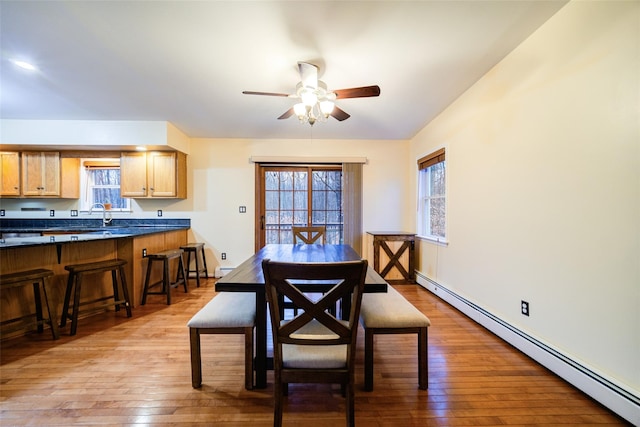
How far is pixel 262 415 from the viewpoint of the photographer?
4.58 ft

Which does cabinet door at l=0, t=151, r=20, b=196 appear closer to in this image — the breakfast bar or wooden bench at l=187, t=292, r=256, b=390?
the breakfast bar

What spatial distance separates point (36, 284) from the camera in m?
2.21

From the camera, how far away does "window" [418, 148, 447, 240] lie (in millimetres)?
3471

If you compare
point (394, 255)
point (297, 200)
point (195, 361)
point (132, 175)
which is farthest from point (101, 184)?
point (394, 255)

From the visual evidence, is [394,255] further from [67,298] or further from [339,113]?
[67,298]

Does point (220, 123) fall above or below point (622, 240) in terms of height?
above

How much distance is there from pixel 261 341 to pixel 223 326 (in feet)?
0.83

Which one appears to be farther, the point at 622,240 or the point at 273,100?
the point at 273,100

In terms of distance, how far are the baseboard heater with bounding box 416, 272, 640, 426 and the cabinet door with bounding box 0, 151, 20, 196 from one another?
6.41 meters

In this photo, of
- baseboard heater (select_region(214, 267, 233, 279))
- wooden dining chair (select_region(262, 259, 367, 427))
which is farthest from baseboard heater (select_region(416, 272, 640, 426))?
baseboard heater (select_region(214, 267, 233, 279))

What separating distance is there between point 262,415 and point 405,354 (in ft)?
3.82

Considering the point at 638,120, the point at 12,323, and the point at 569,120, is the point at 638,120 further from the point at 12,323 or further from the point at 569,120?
the point at 12,323

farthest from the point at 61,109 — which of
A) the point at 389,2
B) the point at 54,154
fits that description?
the point at 389,2

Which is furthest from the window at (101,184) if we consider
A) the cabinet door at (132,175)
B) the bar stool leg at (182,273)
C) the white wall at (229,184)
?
the bar stool leg at (182,273)
